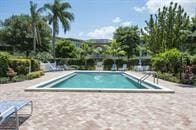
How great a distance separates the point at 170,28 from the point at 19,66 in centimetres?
1608

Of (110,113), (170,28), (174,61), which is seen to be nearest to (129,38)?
(170,28)

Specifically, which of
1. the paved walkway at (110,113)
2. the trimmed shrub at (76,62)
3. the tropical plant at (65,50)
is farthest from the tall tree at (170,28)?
the tropical plant at (65,50)

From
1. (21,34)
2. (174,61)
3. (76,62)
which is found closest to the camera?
(174,61)

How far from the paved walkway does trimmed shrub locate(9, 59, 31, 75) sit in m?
9.50

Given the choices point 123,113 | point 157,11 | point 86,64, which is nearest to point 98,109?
point 123,113

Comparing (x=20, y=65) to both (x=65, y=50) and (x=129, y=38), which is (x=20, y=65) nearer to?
(x=65, y=50)

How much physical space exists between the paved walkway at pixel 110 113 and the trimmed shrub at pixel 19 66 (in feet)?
31.2

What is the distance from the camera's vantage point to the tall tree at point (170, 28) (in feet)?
100

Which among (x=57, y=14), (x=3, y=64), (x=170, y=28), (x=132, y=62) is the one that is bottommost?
(x=3, y=64)

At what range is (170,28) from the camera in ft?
100

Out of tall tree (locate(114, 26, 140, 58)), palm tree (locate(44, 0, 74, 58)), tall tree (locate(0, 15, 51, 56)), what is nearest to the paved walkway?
palm tree (locate(44, 0, 74, 58))

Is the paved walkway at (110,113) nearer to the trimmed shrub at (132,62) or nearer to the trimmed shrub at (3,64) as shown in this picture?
the trimmed shrub at (3,64)

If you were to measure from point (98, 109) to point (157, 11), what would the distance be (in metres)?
25.7

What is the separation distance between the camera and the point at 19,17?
172 feet
